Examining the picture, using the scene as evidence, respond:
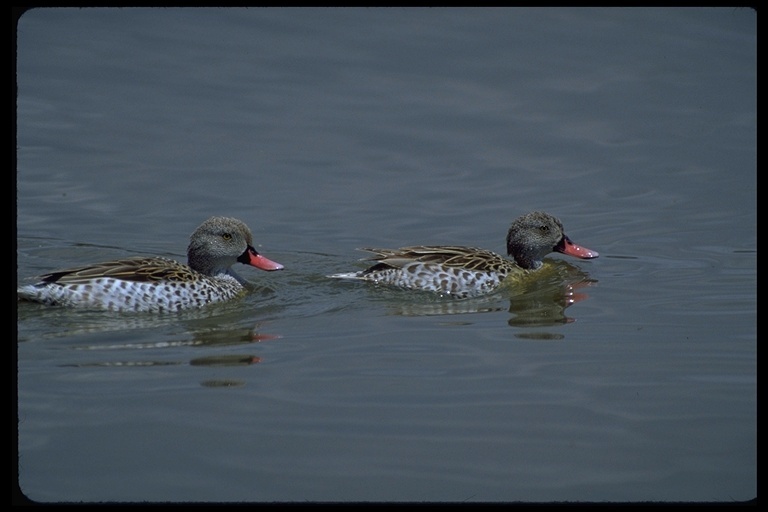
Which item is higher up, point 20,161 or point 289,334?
point 20,161

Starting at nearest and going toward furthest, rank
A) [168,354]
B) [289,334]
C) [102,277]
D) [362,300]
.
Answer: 1. [168,354]
2. [289,334]
3. [102,277]
4. [362,300]

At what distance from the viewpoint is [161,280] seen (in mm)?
11094

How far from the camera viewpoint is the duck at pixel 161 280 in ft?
35.4

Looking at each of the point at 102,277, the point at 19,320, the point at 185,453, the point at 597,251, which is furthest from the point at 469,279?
the point at 185,453

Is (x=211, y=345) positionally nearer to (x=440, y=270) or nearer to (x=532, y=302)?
(x=440, y=270)

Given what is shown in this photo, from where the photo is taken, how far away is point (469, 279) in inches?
478

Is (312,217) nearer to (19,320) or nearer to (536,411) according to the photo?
(19,320)

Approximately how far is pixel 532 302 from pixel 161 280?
11.2 ft

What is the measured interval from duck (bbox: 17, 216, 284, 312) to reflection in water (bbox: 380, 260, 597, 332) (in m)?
1.58

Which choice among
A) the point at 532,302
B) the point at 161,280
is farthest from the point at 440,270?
the point at 161,280

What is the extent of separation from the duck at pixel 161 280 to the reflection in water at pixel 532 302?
1577 millimetres

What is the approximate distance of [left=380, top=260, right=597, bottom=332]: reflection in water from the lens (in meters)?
11.1

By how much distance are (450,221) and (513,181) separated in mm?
1616

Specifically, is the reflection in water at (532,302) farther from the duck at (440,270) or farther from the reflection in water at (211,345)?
the reflection in water at (211,345)
